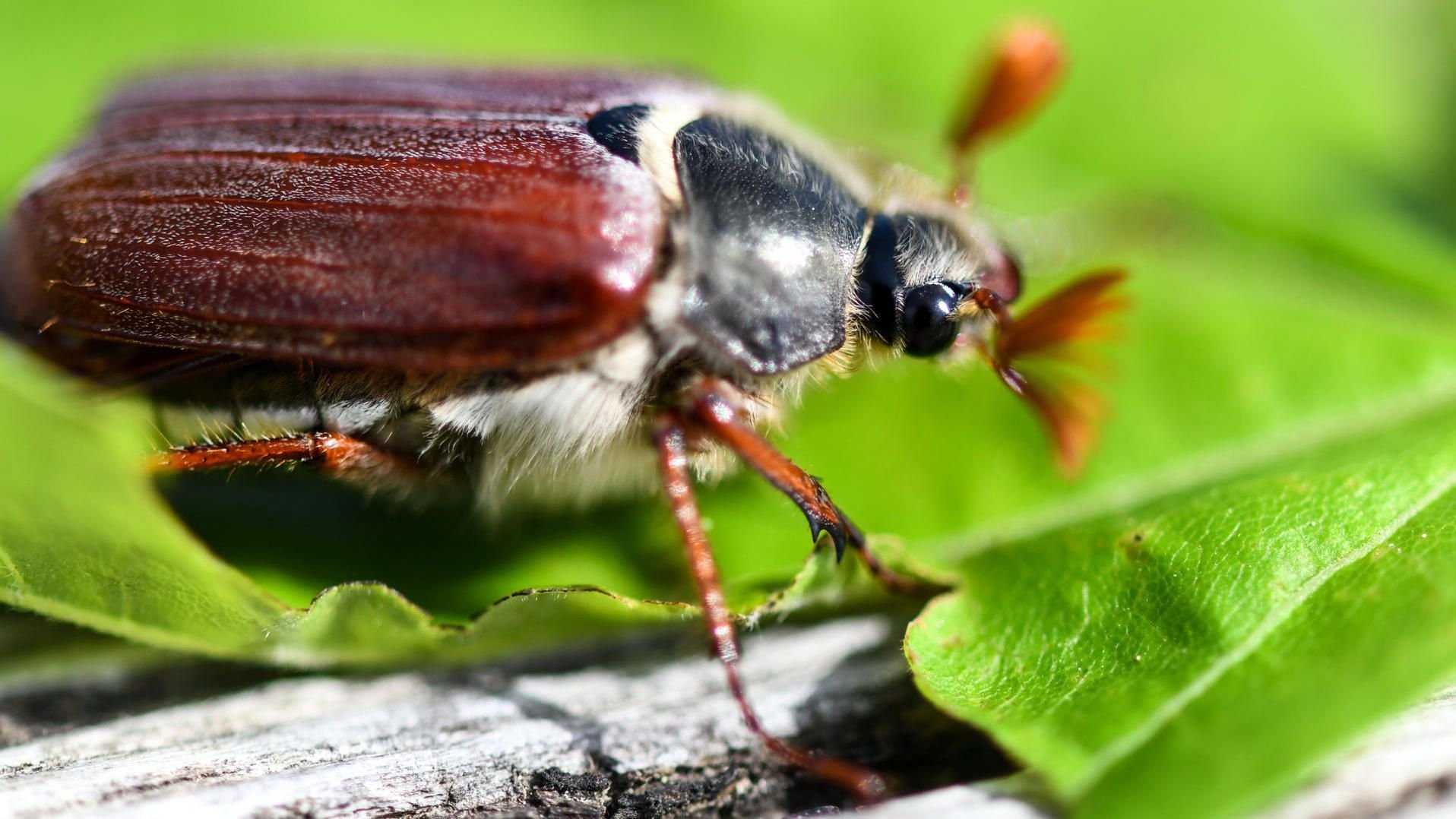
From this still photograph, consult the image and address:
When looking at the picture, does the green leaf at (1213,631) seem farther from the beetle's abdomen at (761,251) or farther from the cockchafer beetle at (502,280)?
the beetle's abdomen at (761,251)

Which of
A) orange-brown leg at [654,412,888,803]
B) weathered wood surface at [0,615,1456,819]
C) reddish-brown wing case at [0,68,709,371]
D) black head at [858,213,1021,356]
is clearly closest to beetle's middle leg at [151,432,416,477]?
reddish-brown wing case at [0,68,709,371]

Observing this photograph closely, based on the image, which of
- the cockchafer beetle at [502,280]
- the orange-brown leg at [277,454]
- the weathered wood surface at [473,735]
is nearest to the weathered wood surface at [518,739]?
the weathered wood surface at [473,735]

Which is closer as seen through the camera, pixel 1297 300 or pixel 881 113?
pixel 1297 300

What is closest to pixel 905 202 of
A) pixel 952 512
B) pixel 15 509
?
pixel 952 512

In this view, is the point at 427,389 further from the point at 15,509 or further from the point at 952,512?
the point at 952,512

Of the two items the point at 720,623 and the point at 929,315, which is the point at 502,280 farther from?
the point at 929,315

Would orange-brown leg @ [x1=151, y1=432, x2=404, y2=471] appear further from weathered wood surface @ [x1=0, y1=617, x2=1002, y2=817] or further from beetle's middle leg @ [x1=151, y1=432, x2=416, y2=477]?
weathered wood surface @ [x1=0, y1=617, x2=1002, y2=817]
